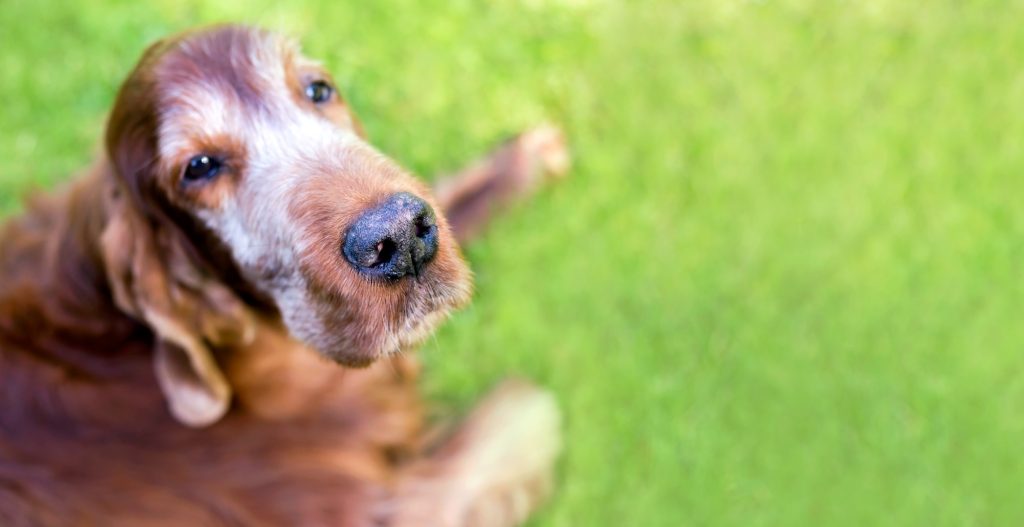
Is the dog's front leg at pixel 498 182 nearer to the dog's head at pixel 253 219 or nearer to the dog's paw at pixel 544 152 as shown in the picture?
the dog's paw at pixel 544 152

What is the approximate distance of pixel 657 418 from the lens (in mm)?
4055

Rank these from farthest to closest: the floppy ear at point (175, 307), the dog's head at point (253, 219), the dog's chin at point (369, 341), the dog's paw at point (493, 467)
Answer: the dog's paw at point (493, 467), the floppy ear at point (175, 307), the dog's chin at point (369, 341), the dog's head at point (253, 219)

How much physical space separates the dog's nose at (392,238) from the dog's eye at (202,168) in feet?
2.02

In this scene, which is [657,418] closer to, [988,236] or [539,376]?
[539,376]

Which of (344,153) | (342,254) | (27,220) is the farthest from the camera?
(27,220)

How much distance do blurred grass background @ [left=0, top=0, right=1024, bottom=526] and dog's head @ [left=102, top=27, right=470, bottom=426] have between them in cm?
153

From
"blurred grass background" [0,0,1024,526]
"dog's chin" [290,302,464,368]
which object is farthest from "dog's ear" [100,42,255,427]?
"blurred grass background" [0,0,1024,526]

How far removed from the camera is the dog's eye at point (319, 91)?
9.02 ft

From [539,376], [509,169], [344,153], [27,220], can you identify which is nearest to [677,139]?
[509,169]

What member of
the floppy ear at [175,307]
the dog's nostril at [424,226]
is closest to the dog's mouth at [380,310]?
the dog's nostril at [424,226]

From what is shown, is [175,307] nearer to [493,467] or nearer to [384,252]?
[384,252]

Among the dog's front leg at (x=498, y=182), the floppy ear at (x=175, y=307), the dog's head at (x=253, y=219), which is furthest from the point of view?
the dog's front leg at (x=498, y=182)

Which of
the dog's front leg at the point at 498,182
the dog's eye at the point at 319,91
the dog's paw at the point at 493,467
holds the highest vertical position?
the dog's front leg at the point at 498,182

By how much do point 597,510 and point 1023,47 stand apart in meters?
3.13
